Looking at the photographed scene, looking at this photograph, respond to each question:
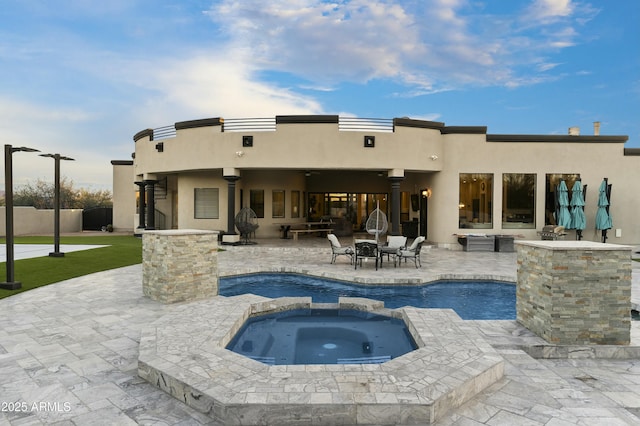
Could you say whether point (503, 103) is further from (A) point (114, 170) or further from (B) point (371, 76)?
(A) point (114, 170)

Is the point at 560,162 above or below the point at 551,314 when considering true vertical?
above

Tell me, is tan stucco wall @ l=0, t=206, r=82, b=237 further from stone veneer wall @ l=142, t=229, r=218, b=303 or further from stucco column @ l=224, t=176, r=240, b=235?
stone veneer wall @ l=142, t=229, r=218, b=303

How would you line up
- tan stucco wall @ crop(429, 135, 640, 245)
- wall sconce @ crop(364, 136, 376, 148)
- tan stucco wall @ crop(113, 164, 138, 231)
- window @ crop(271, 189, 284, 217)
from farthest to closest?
1. tan stucco wall @ crop(113, 164, 138, 231)
2. window @ crop(271, 189, 284, 217)
3. tan stucco wall @ crop(429, 135, 640, 245)
4. wall sconce @ crop(364, 136, 376, 148)

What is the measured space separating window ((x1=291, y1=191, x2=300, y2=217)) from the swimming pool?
8.49 metres

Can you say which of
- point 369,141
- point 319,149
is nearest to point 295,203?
point 319,149

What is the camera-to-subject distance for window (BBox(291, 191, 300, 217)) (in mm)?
17781

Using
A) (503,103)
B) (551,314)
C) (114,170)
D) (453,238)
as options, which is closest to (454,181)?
(453,238)

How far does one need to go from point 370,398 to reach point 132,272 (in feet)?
26.8

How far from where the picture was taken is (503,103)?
25.0m

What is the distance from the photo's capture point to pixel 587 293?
432 cm

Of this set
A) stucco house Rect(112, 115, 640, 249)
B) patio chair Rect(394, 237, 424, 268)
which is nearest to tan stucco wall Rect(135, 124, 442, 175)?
stucco house Rect(112, 115, 640, 249)

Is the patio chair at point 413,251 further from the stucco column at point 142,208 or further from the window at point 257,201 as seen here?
the stucco column at point 142,208

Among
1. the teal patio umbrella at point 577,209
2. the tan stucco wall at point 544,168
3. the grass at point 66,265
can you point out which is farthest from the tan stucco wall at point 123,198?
the teal patio umbrella at point 577,209

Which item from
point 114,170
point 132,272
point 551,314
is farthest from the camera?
point 114,170
